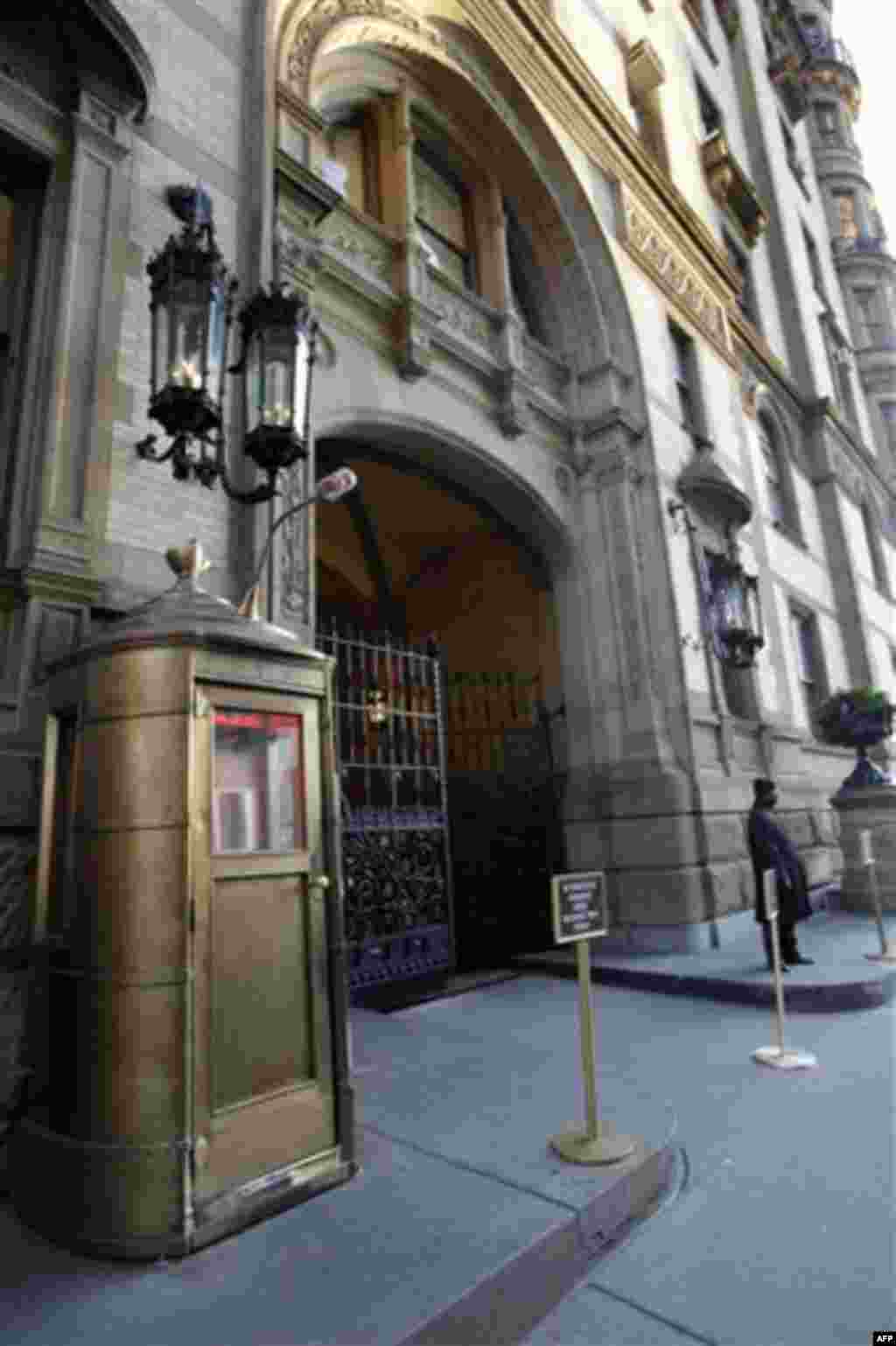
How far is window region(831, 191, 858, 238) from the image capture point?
28609 millimetres

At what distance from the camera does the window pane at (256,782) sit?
2.98 m

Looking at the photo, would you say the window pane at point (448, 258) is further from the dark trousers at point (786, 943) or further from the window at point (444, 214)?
the dark trousers at point (786, 943)

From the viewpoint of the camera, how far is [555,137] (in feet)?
33.9

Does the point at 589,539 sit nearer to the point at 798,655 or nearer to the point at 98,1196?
the point at 798,655

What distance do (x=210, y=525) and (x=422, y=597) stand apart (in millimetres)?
7848

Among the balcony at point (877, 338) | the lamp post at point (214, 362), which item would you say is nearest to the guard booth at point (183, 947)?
the lamp post at point (214, 362)

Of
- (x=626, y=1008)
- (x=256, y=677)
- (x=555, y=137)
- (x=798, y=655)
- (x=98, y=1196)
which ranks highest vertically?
(x=555, y=137)

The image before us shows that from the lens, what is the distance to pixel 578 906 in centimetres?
342

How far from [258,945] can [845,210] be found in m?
36.2

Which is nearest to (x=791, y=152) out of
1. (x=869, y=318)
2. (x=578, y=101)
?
(x=869, y=318)

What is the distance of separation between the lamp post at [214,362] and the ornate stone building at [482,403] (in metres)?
0.58

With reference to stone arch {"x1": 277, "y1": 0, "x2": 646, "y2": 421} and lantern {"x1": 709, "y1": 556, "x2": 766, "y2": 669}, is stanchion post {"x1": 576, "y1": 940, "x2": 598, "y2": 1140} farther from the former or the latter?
stone arch {"x1": 277, "y1": 0, "x2": 646, "y2": 421}

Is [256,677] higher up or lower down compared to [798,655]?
lower down

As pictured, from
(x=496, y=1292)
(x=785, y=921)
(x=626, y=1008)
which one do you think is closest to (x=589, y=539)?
(x=785, y=921)
